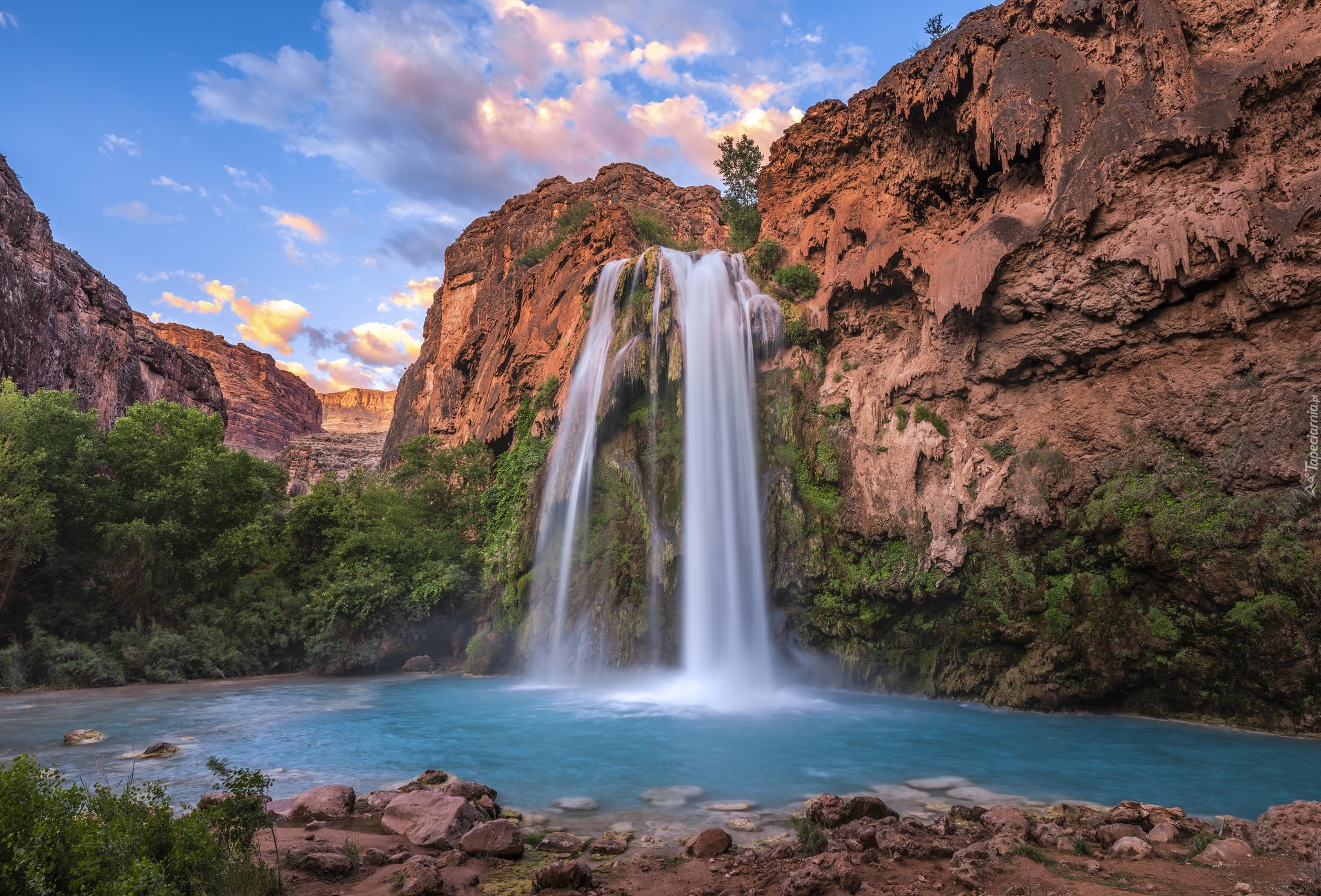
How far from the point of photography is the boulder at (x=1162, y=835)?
5.75 m

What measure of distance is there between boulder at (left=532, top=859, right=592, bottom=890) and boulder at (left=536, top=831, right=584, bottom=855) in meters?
1.07

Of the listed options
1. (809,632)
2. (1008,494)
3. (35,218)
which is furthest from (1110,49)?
(35,218)

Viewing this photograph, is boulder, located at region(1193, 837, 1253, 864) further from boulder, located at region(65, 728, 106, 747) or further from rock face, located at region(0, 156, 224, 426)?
rock face, located at region(0, 156, 224, 426)

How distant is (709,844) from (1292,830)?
15.8ft

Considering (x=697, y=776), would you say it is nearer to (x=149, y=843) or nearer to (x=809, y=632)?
(x=149, y=843)

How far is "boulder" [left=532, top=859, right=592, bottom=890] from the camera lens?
485 centimetres

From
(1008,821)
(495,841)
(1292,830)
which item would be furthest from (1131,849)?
(495,841)

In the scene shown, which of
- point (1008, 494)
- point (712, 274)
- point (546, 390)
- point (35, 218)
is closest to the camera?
point (1008, 494)

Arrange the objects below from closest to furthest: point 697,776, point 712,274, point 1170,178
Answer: point 697,776, point 1170,178, point 712,274

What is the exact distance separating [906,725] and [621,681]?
8.33 meters

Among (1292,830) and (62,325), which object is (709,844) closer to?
(1292,830)

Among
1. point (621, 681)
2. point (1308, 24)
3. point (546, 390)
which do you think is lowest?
point (621, 681)

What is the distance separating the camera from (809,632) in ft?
59.2

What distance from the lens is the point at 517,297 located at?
32.6 meters
